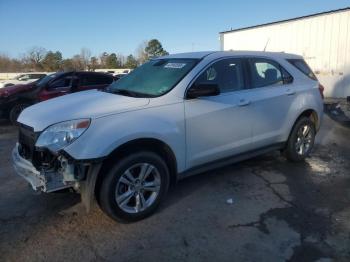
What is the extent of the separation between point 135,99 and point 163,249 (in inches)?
64.8

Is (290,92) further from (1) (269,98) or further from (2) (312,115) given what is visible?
(2) (312,115)

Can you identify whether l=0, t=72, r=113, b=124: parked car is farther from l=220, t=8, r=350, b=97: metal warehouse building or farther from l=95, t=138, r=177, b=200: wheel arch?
l=220, t=8, r=350, b=97: metal warehouse building

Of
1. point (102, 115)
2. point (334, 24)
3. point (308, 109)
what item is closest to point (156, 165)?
point (102, 115)

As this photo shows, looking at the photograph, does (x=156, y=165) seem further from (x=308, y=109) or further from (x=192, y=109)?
(x=308, y=109)

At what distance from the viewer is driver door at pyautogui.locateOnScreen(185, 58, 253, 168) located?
4469mm

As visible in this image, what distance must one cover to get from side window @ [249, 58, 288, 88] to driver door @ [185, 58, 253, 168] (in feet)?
0.76

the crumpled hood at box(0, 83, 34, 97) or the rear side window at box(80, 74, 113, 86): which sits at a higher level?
the rear side window at box(80, 74, 113, 86)

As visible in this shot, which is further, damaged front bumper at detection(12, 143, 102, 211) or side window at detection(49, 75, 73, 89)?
side window at detection(49, 75, 73, 89)

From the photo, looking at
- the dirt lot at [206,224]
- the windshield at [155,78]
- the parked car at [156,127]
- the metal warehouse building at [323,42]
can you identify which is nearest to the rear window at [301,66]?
the parked car at [156,127]

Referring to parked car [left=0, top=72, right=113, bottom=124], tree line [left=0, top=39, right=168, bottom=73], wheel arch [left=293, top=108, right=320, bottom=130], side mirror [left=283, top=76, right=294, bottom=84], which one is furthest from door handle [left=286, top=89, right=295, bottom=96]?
tree line [left=0, top=39, right=168, bottom=73]

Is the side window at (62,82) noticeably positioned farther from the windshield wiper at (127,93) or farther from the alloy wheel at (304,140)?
the alloy wheel at (304,140)

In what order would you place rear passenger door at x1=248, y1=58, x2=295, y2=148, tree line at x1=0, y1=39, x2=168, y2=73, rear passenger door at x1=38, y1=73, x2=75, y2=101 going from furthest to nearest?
tree line at x1=0, y1=39, x2=168, y2=73 → rear passenger door at x1=38, y1=73, x2=75, y2=101 → rear passenger door at x1=248, y1=58, x2=295, y2=148

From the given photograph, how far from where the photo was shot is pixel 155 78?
4812 millimetres

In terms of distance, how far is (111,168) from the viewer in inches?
150
